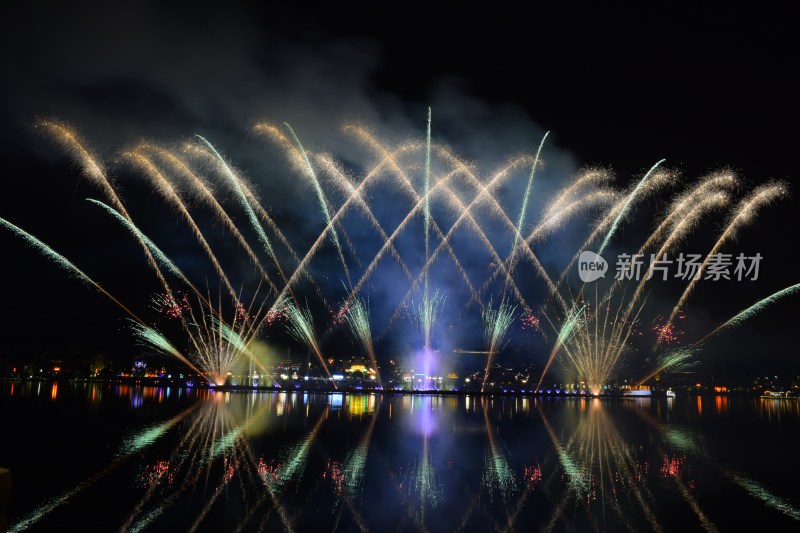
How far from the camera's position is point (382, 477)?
11688mm

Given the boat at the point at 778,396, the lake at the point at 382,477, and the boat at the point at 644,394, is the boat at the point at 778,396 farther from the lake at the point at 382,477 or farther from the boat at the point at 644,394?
the lake at the point at 382,477

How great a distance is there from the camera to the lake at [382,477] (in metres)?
8.73

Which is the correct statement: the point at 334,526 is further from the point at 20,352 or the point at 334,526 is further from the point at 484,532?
the point at 20,352

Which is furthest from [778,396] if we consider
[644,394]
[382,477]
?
[382,477]

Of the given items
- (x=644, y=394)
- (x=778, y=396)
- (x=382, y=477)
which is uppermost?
(x=382, y=477)

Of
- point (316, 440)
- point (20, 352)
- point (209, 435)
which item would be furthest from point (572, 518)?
point (20, 352)

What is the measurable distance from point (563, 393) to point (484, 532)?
46.0 m

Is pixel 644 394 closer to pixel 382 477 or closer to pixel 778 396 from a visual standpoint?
pixel 778 396

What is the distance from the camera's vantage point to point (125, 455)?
13.7m

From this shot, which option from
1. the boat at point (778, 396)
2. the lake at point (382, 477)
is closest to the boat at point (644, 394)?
the boat at point (778, 396)

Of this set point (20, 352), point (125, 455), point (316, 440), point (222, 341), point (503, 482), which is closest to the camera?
point (503, 482)

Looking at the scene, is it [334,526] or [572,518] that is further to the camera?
[572,518]

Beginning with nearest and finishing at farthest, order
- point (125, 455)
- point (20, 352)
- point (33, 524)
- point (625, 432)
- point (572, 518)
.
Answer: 1. point (33, 524)
2. point (572, 518)
3. point (125, 455)
4. point (625, 432)
5. point (20, 352)

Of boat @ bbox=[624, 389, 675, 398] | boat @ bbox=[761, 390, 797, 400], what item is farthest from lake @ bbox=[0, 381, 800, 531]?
boat @ bbox=[761, 390, 797, 400]
